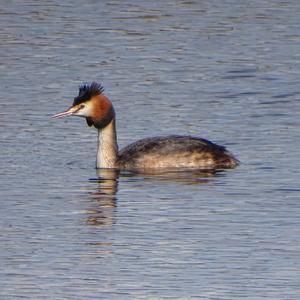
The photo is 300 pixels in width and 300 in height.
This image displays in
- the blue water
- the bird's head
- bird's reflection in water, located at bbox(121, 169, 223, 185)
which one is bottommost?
bird's reflection in water, located at bbox(121, 169, 223, 185)

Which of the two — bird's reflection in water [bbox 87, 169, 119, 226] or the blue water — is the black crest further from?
bird's reflection in water [bbox 87, 169, 119, 226]

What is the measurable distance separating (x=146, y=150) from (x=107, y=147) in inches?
26.3

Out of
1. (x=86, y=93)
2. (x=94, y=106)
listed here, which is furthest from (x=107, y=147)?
(x=86, y=93)

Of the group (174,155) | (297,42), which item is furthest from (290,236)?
(297,42)

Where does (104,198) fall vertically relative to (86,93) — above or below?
below

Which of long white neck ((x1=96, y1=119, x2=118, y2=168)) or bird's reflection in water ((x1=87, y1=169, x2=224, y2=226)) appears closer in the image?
bird's reflection in water ((x1=87, y1=169, x2=224, y2=226))

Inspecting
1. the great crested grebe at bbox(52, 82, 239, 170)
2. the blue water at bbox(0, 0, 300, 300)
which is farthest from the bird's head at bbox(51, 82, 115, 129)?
the blue water at bbox(0, 0, 300, 300)

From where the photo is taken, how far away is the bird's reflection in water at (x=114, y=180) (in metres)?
19.3

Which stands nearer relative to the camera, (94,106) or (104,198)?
(104,198)

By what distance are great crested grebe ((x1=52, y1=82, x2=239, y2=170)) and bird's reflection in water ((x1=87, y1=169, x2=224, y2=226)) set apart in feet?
0.64

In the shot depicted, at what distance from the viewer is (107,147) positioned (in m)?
23.2

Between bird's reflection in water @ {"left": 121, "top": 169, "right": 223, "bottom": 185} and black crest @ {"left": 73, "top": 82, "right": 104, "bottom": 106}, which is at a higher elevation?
black crest @ {"left": 73, "top": 82, "right": 104, "bottom": 106}

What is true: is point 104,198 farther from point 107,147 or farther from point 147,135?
point 147,135

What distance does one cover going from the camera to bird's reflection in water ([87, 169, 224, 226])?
19.3 meters
